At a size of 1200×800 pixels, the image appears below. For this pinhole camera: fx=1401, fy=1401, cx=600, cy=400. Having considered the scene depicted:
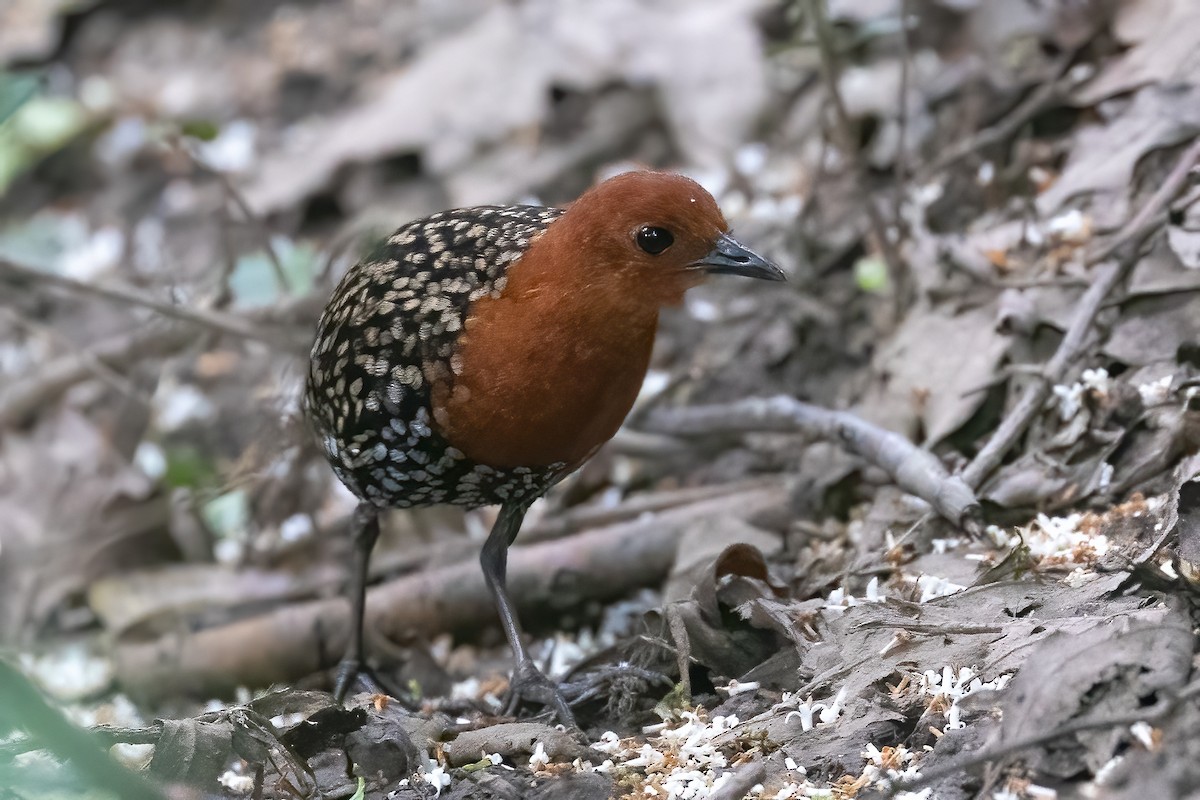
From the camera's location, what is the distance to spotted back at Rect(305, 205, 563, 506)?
3.63m

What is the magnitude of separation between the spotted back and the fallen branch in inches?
33.5

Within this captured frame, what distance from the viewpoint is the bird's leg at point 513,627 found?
3.69 meters

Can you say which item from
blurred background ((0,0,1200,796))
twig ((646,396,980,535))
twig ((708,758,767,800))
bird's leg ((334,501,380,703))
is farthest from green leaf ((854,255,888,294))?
twig ((708,758,767,800))

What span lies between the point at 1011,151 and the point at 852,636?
9.06 feet

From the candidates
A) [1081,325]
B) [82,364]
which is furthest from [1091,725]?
[82,364]

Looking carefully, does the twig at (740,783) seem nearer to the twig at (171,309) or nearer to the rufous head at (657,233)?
the rufous head at (657,233)

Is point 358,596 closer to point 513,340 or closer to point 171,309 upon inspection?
point 513,340

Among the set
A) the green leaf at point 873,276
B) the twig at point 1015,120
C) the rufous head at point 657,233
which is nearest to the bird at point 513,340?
the rufous head at point 657,233

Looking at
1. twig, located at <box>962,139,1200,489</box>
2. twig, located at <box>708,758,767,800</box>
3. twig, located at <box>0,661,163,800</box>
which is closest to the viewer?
twig, located at <box>0,661,163,800</box>

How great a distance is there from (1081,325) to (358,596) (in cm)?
234

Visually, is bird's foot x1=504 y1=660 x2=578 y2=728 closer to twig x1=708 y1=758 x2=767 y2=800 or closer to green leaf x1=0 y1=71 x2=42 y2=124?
twig x1=708 y1=758 x2=767 y2=800

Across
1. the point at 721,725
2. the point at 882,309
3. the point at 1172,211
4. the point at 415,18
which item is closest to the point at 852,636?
the point at 721,725

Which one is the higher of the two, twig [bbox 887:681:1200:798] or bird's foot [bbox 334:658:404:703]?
twig [bbox 887:681:1200:798]

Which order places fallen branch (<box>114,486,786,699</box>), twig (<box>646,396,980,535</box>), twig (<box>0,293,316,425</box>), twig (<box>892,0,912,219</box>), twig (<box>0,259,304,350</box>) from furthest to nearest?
twig (<box>0,293,316,425</box>)
twig (<box>0,259,304,350</box>)
twig (<box>892,0,912,219</box>)
fallen branch (<box>114,486,786,699</box>)
twig (<box>646,396,980,535</box>)
